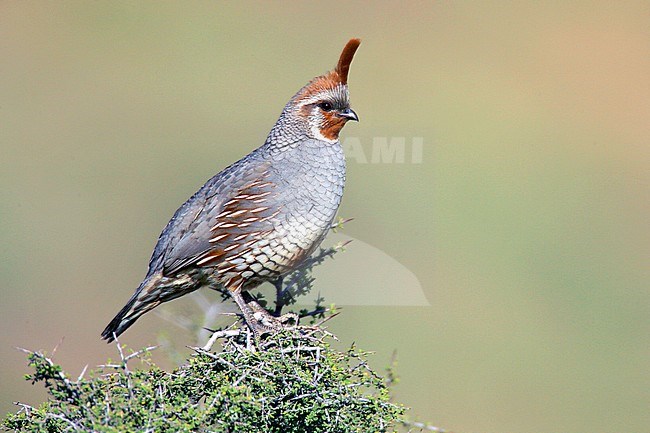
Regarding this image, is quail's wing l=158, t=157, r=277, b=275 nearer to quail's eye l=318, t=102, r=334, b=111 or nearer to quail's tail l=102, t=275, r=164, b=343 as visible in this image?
quail's tail l=102, t=275, r=164, b=343

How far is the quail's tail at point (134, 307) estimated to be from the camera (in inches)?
139

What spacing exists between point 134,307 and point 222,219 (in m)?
0.46

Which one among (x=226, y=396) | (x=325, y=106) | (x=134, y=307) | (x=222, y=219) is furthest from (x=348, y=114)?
(x=226, y=396)

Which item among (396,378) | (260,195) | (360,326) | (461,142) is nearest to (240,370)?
(396,378)

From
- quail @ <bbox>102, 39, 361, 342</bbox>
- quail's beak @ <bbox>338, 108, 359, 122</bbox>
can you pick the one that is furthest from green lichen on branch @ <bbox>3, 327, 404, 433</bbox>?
quail's beak @ <bbox>338, 108, 359, 122</bbox>

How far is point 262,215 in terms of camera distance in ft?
12.1

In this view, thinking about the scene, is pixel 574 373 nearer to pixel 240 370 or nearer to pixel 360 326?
pixel 360 326

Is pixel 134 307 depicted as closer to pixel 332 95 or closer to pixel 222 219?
pixel 222 219

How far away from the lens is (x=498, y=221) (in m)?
8.55

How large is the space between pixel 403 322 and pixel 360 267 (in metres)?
1.84

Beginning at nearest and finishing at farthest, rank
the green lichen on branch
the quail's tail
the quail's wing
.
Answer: the green lichen on branch → the quail's tail → the quail's wing

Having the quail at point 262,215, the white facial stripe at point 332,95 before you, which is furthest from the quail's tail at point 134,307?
the white facial stripe at point 332,95

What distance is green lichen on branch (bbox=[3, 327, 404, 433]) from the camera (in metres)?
2.34

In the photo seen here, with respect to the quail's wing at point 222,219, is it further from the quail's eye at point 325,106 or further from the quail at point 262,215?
the quail's eye at point 325,106
